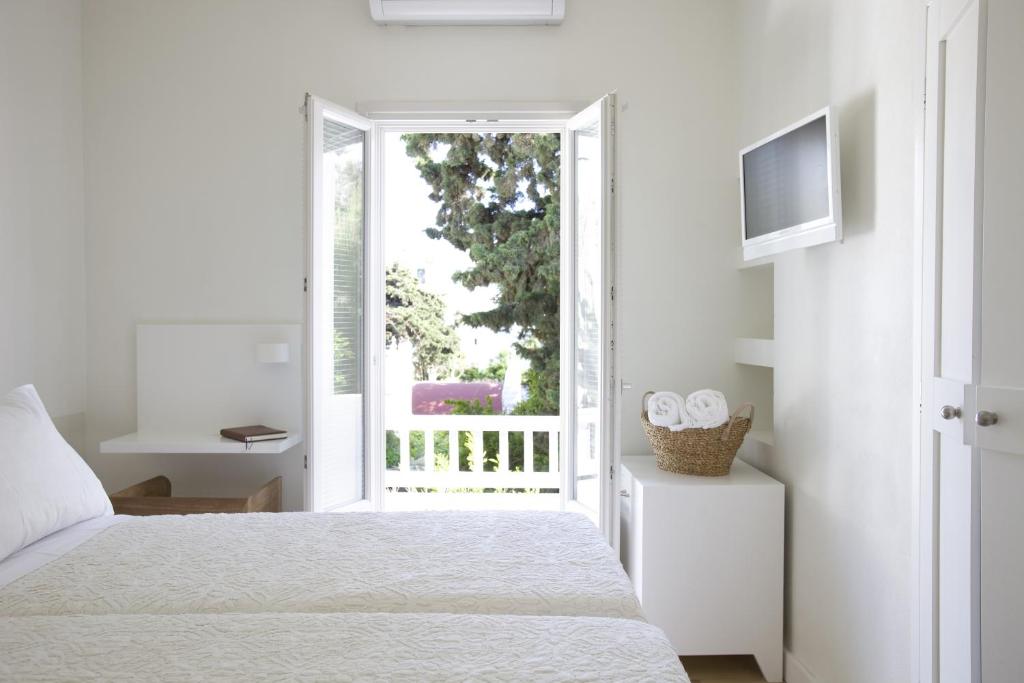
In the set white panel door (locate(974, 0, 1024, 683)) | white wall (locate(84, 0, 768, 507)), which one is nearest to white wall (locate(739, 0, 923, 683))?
white panel door (locate(974, 0, 1024, 683))

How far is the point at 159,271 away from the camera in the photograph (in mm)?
3375

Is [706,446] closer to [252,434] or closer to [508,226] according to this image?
[252,434]

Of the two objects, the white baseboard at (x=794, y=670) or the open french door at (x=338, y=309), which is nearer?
the white baseboard at (x=794, y=670)

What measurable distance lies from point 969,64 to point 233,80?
2.94 metres

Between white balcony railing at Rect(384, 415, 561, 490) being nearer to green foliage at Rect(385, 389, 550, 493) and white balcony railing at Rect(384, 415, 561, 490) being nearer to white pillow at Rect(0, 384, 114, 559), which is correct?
green foliage at Rect(385, 389, 550, 493)

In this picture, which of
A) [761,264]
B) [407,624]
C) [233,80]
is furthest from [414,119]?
[407,624]

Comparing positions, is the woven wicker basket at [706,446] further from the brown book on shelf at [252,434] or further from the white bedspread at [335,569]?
the brown book on shelf at [252,434]

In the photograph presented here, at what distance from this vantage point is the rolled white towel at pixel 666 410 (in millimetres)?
2862

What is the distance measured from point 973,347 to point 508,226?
478 centimetres

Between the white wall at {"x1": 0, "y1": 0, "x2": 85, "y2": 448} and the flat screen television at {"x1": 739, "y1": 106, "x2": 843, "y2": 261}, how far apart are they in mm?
2906

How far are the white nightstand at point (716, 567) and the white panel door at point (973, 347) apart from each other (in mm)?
900

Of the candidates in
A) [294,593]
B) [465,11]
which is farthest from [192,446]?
[465,11]

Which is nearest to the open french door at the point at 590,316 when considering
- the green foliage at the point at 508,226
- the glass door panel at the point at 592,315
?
the glass door panel at the point at 592,315

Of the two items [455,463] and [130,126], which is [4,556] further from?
[455,463]
